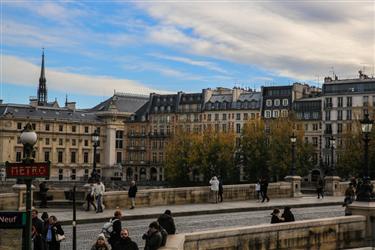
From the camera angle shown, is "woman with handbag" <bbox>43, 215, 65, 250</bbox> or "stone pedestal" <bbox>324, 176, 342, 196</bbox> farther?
"stone pedestal" <bbox>324, 176, 342, 196</bbox>

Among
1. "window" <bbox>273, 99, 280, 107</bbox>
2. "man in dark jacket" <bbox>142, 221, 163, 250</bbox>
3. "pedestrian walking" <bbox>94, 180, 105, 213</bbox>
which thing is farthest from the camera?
"window" <bbox>273, 99, 280, 107</bbox>

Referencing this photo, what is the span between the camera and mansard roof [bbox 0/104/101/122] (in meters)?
138

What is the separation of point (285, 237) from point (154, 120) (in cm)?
12319

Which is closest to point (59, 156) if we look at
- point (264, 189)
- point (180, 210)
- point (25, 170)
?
point (264, 189)

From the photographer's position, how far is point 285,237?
19.9m

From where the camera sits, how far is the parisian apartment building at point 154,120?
11350 centimetres

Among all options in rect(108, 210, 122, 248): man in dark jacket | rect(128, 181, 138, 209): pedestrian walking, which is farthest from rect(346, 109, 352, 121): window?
rect(108, 210, 122, 248): man in dark jacket

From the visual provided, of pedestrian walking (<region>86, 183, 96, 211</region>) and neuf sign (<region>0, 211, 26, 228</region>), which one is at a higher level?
neuf sign (<region>0, 211, 26, 228</region>)

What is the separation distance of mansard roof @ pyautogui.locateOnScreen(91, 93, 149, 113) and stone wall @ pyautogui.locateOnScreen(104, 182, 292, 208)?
116 metres

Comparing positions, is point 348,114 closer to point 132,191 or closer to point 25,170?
point 132,191

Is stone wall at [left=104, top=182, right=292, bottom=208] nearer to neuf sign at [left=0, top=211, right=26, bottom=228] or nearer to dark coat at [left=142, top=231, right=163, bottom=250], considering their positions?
dark coat at [left=142, top=231, right=163, bottom=250]

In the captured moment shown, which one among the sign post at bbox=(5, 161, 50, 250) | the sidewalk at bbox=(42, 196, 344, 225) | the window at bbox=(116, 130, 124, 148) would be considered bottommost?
the sidewalk at bbox=(42, 196, 344, 225)

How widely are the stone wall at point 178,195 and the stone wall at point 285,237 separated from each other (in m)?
14.1

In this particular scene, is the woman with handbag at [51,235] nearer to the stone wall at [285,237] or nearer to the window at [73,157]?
the stone wall at [285,237]
